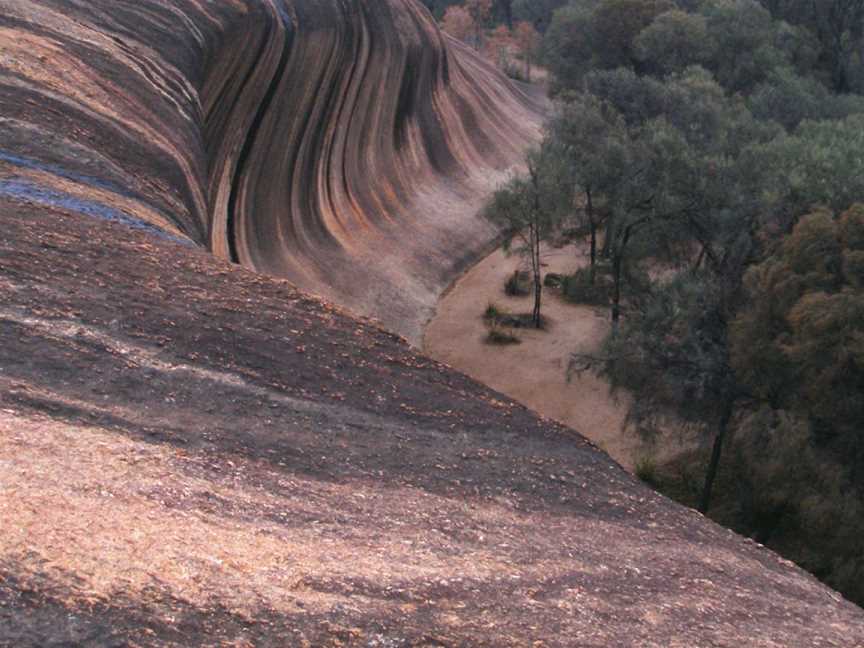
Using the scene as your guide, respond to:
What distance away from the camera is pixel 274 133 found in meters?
22.4

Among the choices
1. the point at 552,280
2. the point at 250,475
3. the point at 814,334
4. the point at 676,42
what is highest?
the point at 676,42

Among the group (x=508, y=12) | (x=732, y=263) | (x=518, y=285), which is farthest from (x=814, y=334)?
(x=508, y=12)

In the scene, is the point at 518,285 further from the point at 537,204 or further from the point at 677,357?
the point at 677,357

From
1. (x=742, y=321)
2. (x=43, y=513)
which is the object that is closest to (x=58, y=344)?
(x=43, y=513)

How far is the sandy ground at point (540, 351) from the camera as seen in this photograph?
→ 1917cm

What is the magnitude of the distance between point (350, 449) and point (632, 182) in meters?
14.9

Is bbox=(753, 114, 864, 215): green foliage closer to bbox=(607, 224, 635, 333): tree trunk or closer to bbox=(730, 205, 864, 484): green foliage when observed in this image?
bbox=(730, 205, 864, 484): green foliage

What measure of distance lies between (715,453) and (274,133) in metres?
12.3

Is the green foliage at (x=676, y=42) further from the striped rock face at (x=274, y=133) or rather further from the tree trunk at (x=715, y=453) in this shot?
the tree trunk at (x=715, y=453)

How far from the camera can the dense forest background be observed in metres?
12.7

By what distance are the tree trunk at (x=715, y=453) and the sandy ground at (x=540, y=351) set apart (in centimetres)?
174

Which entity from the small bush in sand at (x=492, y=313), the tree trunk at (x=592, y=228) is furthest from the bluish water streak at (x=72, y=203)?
the tree trunk at (x=592, y=228)

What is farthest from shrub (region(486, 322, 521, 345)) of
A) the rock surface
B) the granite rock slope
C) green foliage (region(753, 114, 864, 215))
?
the granite rock slope

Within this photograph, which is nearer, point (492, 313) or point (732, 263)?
point (732, 263)
